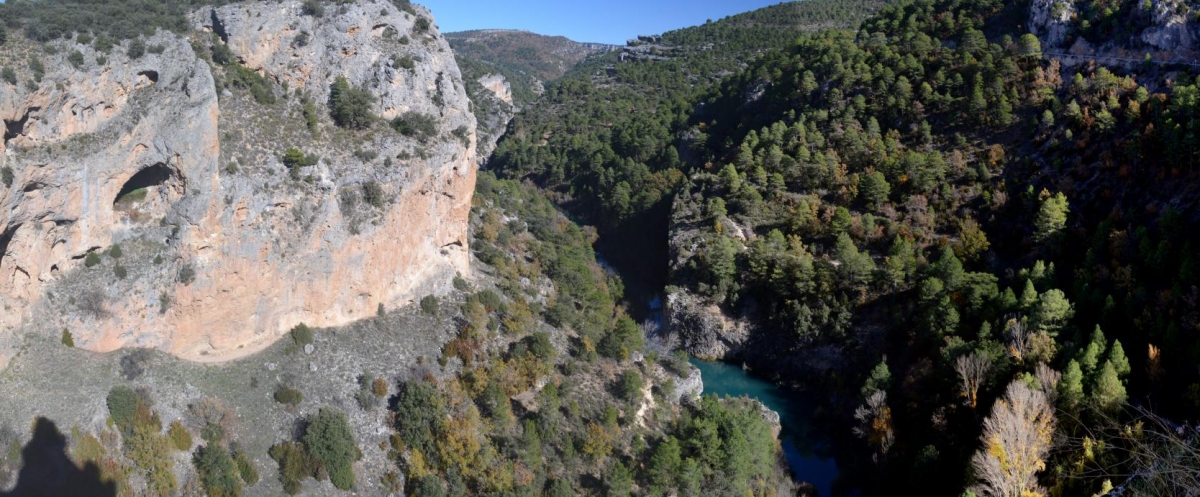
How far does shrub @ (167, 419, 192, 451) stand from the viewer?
28.5 m

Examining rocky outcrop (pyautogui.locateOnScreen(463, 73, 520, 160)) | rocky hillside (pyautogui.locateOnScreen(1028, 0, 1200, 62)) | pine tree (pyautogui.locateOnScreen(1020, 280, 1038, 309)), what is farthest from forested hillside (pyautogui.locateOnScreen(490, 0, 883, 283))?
rocky hillside (pyautogui.locateOnScreen(1028, 0, 1200, 62))

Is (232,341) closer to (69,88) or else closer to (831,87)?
(69,88)

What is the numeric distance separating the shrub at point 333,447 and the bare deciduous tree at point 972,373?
29.1 m

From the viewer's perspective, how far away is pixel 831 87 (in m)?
66.0

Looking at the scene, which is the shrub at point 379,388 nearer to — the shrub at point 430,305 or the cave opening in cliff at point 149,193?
the shrub at point 430,305

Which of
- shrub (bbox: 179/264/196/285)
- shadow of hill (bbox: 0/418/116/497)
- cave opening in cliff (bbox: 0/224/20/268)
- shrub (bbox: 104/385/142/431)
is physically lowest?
shadow of hill (bbox: 0/418/116/497)

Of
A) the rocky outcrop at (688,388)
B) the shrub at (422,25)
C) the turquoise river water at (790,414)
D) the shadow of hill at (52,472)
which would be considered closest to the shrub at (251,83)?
the shrub at (422,25)

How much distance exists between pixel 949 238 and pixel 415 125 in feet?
119

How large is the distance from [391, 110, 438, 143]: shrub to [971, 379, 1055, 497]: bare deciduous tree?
31.1 meters

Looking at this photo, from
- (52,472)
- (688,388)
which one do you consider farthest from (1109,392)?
(52,472)

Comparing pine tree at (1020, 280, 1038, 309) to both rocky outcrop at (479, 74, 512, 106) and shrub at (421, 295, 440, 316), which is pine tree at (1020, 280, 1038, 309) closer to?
shrub at (421, 295, 440, 316)

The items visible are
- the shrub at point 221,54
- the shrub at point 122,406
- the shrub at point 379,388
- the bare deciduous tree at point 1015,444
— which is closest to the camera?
the bare deciduous tree at point 1015,444

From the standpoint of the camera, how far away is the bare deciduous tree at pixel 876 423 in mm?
35625

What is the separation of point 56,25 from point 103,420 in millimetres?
16874
